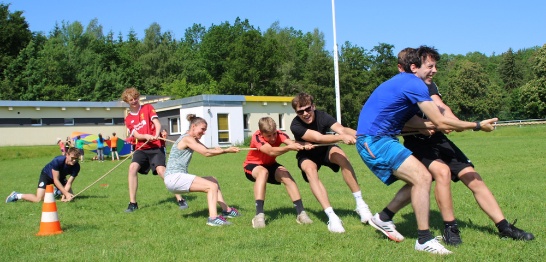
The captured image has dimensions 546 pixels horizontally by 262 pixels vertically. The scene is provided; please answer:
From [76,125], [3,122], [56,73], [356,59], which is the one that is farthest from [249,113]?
[56,73]

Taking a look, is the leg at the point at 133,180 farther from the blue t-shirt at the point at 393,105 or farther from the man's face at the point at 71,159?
the blue t-shirt at the point at 393,105

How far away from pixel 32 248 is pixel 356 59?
2513 inches

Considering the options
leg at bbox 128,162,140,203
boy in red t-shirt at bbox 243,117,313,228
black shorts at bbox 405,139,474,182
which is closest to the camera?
black shorts at bbox 405,139,474,182

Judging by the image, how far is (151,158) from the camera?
30.9 ft

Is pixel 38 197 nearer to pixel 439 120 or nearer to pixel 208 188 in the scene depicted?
pixel 208 188

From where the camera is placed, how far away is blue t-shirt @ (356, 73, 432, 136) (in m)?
5.31

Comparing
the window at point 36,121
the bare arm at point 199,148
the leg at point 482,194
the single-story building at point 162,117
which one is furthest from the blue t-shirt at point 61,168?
the window at point 36,121

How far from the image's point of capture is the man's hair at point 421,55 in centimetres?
569

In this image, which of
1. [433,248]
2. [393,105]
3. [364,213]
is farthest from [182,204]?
[433,248]

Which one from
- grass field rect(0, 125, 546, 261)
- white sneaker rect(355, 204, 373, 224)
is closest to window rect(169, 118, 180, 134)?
grass field rect(0, 125, 546, 261)

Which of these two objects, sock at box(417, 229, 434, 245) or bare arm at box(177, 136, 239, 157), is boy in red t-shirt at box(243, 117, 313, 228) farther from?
sock at box(417, 229, 434, 245)

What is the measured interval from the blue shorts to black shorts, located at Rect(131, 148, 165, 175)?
15.6ft

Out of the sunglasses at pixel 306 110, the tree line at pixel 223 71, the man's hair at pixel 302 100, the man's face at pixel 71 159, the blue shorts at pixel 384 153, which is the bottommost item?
the man's face at pixel 71 159

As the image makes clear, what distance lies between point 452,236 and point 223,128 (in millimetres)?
32020
